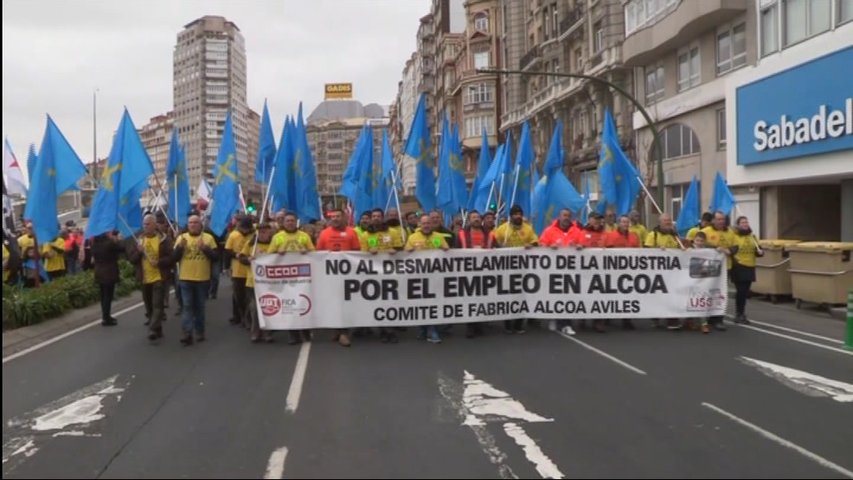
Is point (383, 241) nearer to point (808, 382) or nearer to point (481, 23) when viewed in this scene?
point (808, 382)

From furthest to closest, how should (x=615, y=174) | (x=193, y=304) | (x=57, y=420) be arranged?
(x=615, y=174) < (x=193, y=304) < (x=57, y=420)

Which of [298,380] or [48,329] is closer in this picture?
[298,380]

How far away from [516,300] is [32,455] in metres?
7.15

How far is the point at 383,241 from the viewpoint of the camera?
1106 centimetres

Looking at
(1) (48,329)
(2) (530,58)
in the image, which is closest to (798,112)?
(1) (48,329)

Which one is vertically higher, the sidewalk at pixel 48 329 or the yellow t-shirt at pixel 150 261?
the yellow t-shirt at pixel 150 261

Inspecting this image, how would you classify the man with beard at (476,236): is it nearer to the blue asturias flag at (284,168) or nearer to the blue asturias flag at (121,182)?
the blue asturias flag at (284,168)

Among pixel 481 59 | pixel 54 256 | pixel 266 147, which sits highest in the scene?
pixel 481 59

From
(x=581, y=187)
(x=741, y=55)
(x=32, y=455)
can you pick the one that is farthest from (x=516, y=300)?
(x=581, y=187)

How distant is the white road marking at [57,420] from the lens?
577 centimetres

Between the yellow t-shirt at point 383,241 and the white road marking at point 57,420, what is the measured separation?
4.10m

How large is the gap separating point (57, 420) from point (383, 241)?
538 cm

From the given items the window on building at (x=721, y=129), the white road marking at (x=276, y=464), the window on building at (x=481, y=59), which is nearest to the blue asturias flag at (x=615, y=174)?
the white road marking at (x=276, y=464)

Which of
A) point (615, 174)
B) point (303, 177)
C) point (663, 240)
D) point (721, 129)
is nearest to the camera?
point (663, 240)
